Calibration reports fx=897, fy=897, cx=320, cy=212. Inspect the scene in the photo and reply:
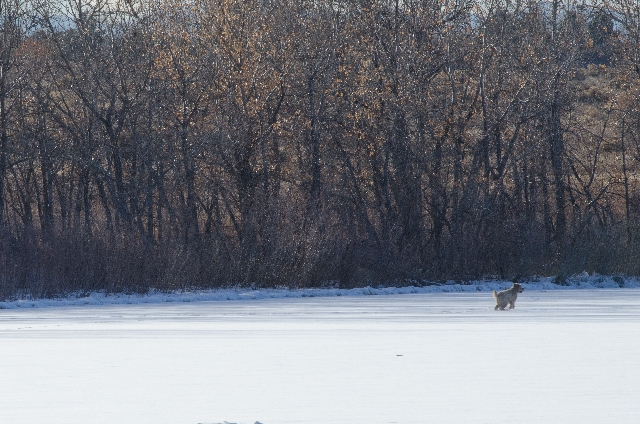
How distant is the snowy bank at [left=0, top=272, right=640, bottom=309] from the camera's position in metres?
19.6

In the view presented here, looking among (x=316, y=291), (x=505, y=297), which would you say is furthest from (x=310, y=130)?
(x=505, y=297)

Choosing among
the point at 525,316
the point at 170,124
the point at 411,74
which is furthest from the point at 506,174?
the point at 525,316

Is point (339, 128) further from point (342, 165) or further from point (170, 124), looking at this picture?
point (170, 124)

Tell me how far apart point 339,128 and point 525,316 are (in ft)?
48.3
